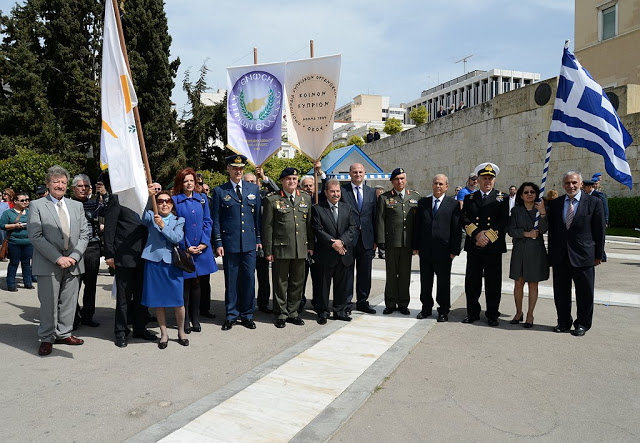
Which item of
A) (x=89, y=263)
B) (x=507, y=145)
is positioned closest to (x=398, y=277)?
(x=89, y=263)

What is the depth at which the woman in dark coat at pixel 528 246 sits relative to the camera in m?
6.01

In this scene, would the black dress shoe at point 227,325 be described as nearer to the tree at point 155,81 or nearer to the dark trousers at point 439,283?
the dark trousers at point 439,283

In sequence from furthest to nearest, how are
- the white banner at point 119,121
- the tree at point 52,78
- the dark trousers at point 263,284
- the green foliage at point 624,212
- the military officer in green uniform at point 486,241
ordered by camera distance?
the tree at point 52,78
the green foliage at point 624,212
the dark trousers at point 263,284
the military officer in green uniform at point 486,241
the white banner at point 119,121

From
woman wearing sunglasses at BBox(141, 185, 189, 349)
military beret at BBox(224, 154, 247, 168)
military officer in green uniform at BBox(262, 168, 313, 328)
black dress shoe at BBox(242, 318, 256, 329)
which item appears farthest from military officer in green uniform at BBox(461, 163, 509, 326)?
woman wearing sunglasses at BBox(141, 185, 189, 349)

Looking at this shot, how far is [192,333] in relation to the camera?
5.84 metres

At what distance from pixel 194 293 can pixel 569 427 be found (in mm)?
4136

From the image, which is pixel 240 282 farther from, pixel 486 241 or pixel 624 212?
pixel 624 212

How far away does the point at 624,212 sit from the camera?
16438 mm

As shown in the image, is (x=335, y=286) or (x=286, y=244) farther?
(x=335, y=286)

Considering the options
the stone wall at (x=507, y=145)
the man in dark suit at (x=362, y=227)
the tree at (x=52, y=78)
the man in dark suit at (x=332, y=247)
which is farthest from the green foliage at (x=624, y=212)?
Result: the tree at (x=52, y=78)

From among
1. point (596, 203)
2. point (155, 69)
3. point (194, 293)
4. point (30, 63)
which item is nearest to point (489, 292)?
point (596, 203)

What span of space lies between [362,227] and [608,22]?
2571 cm

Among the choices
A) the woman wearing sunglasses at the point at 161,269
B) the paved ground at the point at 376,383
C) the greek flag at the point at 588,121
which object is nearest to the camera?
the paved ground at the point at 376,383

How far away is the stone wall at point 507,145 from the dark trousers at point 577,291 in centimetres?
1254
